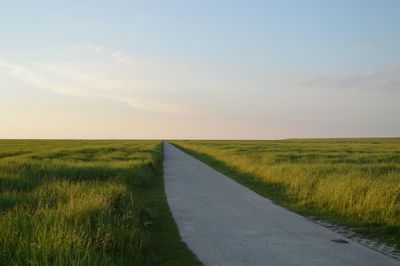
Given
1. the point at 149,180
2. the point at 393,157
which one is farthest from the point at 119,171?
the point at 393,157

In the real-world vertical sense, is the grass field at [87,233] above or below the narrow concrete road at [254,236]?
above

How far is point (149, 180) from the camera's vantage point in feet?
65.4

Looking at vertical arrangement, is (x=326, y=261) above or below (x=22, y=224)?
below

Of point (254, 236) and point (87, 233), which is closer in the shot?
point (87, 233)

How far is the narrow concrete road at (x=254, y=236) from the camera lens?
24.8 feet

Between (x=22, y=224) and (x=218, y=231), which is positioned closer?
(x=22, y=224)

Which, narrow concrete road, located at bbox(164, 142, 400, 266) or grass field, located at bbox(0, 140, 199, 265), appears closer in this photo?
grass field, located at bbox(0, 140, 199, 265)

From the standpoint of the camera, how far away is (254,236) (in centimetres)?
920

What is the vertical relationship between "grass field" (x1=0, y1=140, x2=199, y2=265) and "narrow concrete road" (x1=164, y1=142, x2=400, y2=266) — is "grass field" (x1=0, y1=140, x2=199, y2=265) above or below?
above

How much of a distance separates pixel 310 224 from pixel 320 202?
3044mm

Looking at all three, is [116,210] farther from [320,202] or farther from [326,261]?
[320,202]

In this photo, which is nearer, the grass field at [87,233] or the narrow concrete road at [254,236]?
the grass field at [87,233]

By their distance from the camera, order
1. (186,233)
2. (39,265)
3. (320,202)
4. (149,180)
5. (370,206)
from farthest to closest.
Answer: (149,180) → (320,202) → (370,206) → (186,233) → (39,265)

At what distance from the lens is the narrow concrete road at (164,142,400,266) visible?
7547 mm
